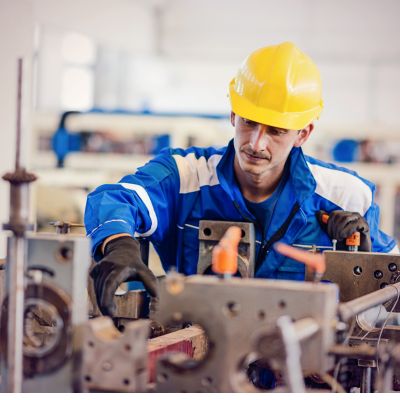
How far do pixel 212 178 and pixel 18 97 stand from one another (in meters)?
1.23

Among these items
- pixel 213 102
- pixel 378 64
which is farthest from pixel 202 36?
pixel 378 64

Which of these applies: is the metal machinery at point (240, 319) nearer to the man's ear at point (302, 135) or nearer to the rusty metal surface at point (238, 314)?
the rusty metal surface at point (238, 314)

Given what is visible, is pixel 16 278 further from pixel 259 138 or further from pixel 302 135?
pixel 302 135

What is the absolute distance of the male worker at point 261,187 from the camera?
219 centimetres

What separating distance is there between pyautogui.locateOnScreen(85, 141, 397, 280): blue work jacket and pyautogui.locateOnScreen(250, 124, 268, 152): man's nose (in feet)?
0.58

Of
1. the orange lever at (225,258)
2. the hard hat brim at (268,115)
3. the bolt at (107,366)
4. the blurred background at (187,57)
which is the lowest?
the bolt at (107,366)

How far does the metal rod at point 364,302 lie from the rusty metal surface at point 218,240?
363 millimetres

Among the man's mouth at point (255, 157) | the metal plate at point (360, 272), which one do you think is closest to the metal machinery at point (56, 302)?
the metal plate at point (360, 272)

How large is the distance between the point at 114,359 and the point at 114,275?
37 cm

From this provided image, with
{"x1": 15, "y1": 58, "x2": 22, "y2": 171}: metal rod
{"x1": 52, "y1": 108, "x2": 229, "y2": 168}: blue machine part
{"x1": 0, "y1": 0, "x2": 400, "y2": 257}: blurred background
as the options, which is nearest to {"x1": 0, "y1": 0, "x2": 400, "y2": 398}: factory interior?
{"x1": 15, "y1": 58, "x2": 22, "y2": 171}: metal rod

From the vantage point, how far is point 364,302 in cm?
148

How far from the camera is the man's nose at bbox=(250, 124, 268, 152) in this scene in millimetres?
2209

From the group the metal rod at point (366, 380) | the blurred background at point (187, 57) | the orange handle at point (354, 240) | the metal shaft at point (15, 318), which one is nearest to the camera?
the metal shaft at point (15, 318)

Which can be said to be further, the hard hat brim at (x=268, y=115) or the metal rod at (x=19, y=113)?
the hard hat brim at (x=268, y=115)
